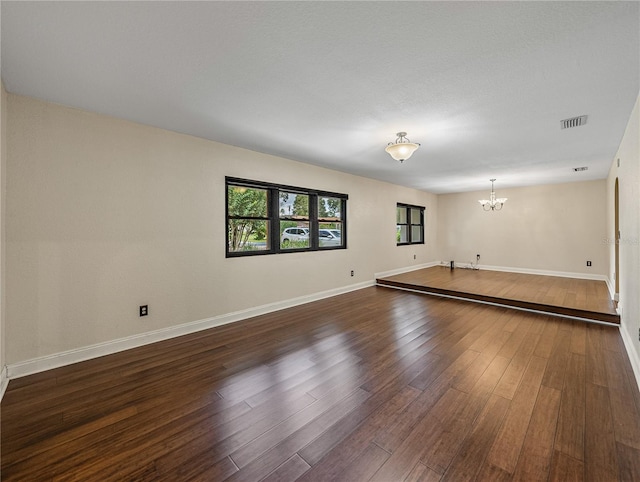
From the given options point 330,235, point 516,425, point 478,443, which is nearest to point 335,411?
point 478,443

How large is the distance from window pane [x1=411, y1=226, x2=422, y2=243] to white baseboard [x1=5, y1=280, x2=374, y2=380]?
16.2 ft

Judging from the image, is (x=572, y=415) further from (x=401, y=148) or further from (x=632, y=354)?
(x=401, y=148)

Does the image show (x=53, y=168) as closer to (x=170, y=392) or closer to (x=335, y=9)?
(x=170, y=392)

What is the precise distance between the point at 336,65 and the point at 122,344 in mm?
3464

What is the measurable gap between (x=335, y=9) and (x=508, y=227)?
806cm

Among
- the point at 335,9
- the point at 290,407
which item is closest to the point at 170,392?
the point at 290,407

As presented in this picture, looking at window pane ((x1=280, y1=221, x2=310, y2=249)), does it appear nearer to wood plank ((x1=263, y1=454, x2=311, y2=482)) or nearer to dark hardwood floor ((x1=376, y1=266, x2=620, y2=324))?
dark hardwood floor ((x1=376, y1=266, x2=620, y2=324))

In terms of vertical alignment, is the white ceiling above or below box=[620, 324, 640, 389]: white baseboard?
above

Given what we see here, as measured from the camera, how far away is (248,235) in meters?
4.19

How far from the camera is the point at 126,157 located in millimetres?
3020

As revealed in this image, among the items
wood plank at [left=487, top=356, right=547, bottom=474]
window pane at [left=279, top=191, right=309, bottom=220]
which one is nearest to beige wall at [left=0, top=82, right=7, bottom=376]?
window pane at [left=279, top=191, right=309, bottom=220]

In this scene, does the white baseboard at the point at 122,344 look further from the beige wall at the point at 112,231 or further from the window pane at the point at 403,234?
the window pane at the point at 403,234

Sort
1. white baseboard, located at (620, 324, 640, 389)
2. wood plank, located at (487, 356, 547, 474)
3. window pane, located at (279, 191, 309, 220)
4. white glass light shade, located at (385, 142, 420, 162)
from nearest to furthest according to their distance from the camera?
wood plank, located at (487, 356, 547, 474) → white baseboard, located at (620, 324, 640, 389) → white glass light shade, located at (385, 142, 420, 162) → window pane, located at (279, 191, 309, 220)

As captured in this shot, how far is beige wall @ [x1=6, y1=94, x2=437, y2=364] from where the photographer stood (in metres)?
2.50
